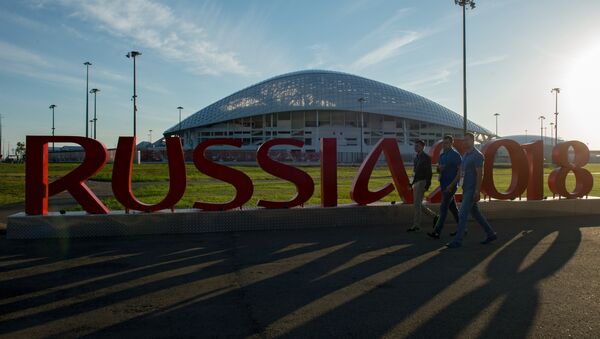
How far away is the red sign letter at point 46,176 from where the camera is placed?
9.05 meters

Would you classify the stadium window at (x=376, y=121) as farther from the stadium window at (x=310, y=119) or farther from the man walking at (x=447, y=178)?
the man walking at (x=447, y=178)

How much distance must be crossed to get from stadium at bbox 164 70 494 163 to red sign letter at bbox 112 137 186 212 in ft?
249

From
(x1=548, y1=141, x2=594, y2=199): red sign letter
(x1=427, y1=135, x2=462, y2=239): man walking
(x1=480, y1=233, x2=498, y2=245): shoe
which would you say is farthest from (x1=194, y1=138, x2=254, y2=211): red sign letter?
(x1=548, y1=141, x2=594, y2=199): red sign letter

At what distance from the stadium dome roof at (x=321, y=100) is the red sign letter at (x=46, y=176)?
76444 mm


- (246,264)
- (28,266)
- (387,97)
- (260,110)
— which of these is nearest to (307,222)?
(246,264)

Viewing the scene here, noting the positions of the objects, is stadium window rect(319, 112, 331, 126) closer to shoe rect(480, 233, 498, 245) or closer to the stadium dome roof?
the stadium dome roof

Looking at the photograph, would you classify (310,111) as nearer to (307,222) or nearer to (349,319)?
(307,222)

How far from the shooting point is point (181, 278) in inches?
235

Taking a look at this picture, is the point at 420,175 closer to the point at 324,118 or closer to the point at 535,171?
the point at 535,171

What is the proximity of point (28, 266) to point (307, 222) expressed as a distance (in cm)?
516

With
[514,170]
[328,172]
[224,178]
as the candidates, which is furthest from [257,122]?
[224,178]

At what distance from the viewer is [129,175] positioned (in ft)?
30.9

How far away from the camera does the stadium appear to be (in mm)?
86688

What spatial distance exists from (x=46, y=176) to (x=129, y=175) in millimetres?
1487
